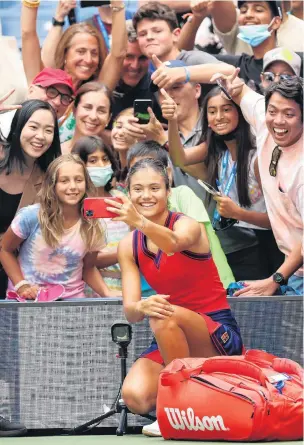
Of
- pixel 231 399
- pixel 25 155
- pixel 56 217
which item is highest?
pixel 25 155

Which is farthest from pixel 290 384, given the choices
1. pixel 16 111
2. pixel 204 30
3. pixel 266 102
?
pixel 204 30

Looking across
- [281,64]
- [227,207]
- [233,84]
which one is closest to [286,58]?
[281,64]

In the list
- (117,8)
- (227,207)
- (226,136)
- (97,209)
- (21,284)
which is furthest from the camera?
(117,8)

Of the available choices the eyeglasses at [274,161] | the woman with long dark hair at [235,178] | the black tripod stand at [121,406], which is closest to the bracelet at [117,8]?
the woman with long dark hair at [235,178]

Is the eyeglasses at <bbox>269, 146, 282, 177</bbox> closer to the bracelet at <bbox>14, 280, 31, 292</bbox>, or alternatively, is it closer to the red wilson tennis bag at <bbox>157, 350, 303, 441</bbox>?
the red wilson tennis bag at <bbox>157, 350, 303, 441</bbox>

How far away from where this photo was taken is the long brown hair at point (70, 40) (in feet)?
20.0

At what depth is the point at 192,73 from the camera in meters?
5.62

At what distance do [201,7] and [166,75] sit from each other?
28.7 inches

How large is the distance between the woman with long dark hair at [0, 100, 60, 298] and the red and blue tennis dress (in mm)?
1043

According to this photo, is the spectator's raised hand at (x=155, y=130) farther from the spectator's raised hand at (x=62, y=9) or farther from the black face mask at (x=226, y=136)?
the spectator's raised hand at (x=62, y=9)

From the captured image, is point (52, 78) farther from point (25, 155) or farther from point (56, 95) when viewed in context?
point (25, 155)

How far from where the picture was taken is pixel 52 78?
577cm

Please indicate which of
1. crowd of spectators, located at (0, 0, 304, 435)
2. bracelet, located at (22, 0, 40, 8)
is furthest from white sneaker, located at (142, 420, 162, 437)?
bracelet, located at (22, 0, 40, 8)

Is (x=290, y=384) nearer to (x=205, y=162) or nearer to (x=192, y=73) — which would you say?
(x=205, y=162)
